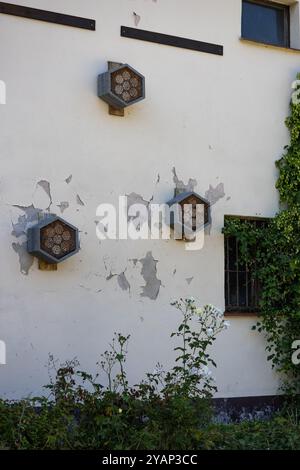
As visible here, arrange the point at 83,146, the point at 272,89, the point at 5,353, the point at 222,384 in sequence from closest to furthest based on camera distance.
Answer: the point at 5,353, the point at 83,146, the point at 222,384, the point at 272,89

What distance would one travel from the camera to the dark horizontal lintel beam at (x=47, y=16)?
871 centimetres

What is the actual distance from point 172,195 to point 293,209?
→ 1.57 meters

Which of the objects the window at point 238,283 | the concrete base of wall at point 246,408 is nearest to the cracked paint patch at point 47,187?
the window at point 238,283

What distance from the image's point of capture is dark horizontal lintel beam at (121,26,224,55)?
947cm

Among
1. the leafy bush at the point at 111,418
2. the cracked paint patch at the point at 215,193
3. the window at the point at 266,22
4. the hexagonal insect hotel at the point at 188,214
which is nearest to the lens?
the leafy bush at the point at 111,418

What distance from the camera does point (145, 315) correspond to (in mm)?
9281

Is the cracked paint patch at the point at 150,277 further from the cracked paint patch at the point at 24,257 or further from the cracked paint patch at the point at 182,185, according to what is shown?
the cracked paint patch at the point at 24,257

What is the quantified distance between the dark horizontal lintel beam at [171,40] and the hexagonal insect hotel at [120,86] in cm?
51

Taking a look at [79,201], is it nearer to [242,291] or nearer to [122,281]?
[122,281]

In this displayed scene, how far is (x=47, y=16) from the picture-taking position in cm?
891

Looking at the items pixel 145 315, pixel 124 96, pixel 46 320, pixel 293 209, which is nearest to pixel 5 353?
pixel 46 320

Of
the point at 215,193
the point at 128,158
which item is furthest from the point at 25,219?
the point at 215,193

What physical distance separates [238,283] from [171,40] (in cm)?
302

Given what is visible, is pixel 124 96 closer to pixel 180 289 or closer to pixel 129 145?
pixel 129 145
